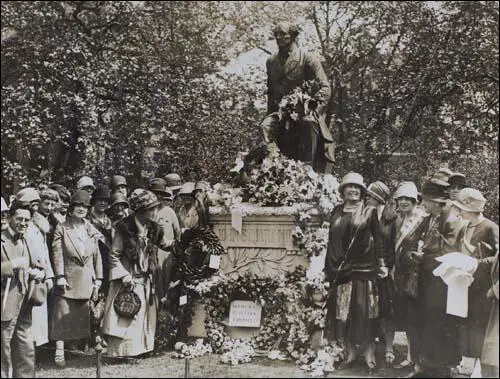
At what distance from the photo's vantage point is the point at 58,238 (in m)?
7.29

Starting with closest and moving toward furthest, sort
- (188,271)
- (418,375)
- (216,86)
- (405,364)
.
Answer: (418,375) → (405,364) → (188,271) → (216,86)

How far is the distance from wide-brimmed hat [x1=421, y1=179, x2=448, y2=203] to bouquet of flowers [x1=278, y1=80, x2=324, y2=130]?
198 cm

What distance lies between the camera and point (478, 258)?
6426mm

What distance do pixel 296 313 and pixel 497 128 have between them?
7.79m

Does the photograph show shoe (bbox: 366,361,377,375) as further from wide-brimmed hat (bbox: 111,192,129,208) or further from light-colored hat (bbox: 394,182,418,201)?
wide-brimmed hat (bbox: 111,192,129,208)

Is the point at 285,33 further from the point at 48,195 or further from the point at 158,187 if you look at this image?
the point at 48,195

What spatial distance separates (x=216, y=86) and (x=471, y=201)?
9.86 metres

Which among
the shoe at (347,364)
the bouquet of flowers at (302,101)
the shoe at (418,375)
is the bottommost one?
the shoe at (418,375)

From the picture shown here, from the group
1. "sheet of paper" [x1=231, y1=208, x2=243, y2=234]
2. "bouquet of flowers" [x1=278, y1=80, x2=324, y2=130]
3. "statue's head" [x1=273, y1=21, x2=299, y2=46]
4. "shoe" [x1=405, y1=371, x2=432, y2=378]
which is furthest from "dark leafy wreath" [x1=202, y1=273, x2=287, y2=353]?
"statue's head" [x1=273, y1=21, x2=299, y2=46]

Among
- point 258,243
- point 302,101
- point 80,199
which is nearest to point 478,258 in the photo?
point 258,243

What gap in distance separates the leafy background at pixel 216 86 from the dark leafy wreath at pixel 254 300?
4869 millimetres

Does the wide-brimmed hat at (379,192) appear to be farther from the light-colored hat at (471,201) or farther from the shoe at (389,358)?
the shoe at (389,358)

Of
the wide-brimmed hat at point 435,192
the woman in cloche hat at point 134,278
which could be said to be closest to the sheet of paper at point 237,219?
the woman in cloche hat at point 134,278

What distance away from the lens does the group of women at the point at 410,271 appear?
254 inches
